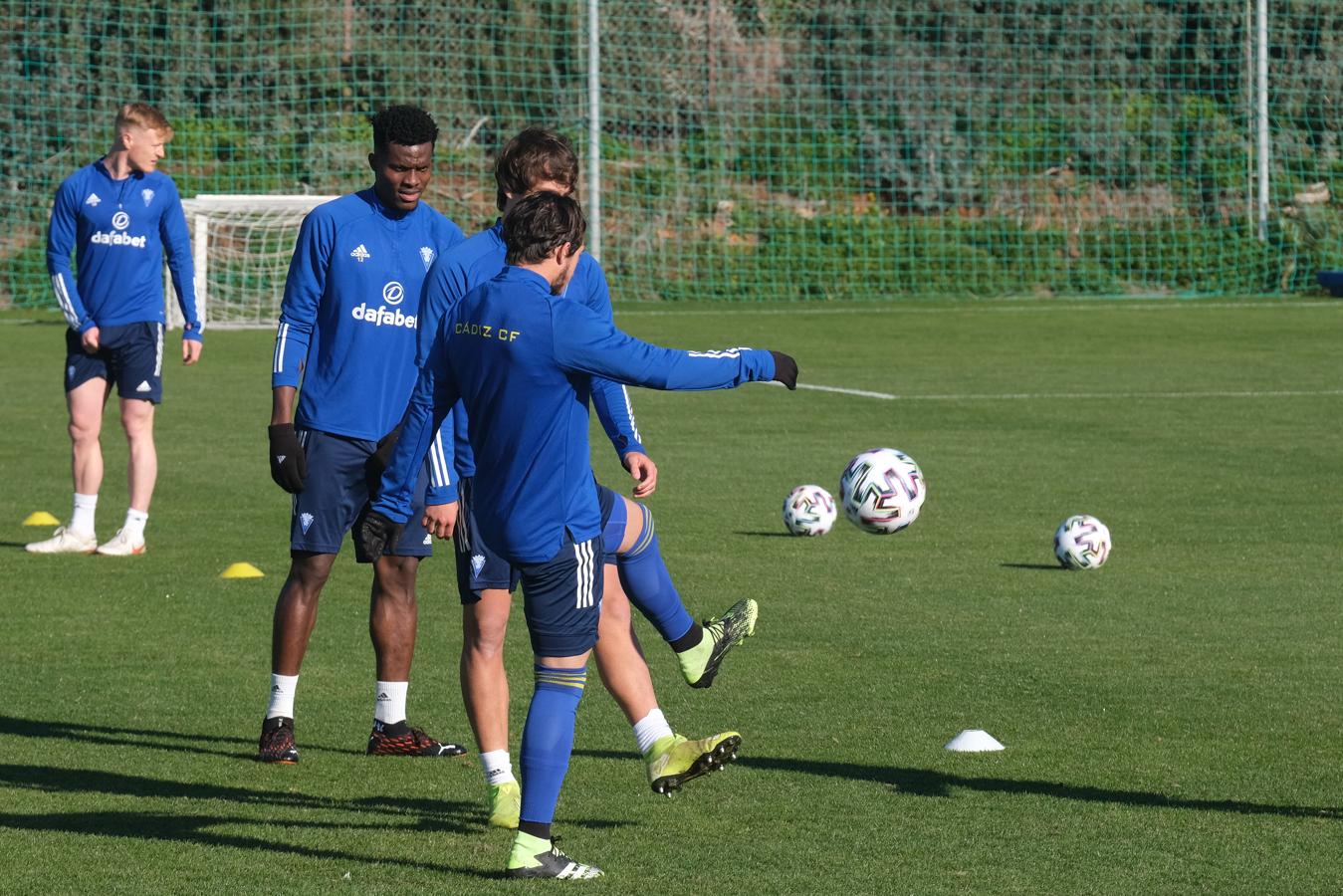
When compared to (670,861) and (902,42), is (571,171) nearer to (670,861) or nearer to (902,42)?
(670,861)

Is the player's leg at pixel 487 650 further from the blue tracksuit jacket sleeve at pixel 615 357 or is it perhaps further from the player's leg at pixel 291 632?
the player's leg at pixel 291 632

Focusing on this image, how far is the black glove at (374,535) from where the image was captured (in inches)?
262

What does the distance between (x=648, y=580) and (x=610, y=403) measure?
579 mm

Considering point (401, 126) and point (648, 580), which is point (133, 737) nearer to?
point (648, 580)

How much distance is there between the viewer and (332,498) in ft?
23.4

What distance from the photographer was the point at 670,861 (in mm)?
5621

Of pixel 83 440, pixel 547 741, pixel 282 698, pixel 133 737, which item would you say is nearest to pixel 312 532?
pixel 282 698

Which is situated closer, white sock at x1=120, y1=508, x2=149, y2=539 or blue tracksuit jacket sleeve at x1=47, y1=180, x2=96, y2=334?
blue tracksuit jacket sleeve at x1=47, y1=180, x2=96, y2=334

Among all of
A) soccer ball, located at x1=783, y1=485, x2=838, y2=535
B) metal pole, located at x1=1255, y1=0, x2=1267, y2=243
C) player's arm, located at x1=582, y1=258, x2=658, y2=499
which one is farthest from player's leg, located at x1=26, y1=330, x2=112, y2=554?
metal pole, located at x1=1255, y1=0, x2=1267, y2=243

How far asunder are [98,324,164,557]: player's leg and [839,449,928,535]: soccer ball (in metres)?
3.64

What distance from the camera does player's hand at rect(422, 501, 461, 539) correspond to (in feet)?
19.2

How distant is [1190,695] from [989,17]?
31.0 meters

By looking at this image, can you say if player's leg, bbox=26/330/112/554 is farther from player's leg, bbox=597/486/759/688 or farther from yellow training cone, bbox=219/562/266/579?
player's leg, bbox=597/486/759/688

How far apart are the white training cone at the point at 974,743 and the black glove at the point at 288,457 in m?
2.31
